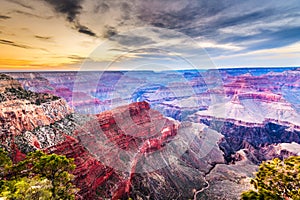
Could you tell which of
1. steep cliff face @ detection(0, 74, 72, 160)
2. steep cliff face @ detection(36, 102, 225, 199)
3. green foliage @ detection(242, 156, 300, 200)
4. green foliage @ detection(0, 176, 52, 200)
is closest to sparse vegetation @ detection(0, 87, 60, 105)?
steep cliff face @ detection(0, 74, 72, 160)

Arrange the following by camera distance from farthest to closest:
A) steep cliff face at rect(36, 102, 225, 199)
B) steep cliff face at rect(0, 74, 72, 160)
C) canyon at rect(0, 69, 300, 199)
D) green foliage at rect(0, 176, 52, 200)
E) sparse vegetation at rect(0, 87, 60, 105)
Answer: sparse vegetation at rect(0, 87, 60, 105), steep cliff face at rect(0, 74, 72, 160), steep cliff face at rect(36, 102, 225, 199), canyon at rect(0, 69, 300, 199), green foliage at rect(0, 176, 52, 200)

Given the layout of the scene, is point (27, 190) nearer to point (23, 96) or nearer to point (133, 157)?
point (133, 157)

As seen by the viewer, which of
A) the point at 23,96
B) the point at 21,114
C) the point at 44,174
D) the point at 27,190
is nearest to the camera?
the point at 27,190

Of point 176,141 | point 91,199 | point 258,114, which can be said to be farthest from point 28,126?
point 258,114

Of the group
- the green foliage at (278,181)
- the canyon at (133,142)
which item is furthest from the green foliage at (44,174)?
the green foliage at (278,181)

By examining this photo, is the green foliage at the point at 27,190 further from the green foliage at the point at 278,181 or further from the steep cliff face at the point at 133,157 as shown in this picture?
the steep cliff face at the point at 133,157

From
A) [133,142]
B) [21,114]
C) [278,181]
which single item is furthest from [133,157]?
[278,181]

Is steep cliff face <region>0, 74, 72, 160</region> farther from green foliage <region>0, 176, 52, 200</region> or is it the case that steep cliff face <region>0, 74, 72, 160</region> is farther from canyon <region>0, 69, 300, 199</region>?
green foliage <region>0, 176, 52, 200</region>

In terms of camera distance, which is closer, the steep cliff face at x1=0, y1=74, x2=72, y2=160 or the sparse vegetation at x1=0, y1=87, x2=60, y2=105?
the steep cliff face at x1=0, y1=74, x2=72, y2=160

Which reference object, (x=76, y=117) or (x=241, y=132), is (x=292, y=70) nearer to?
(x=241, y=132)
